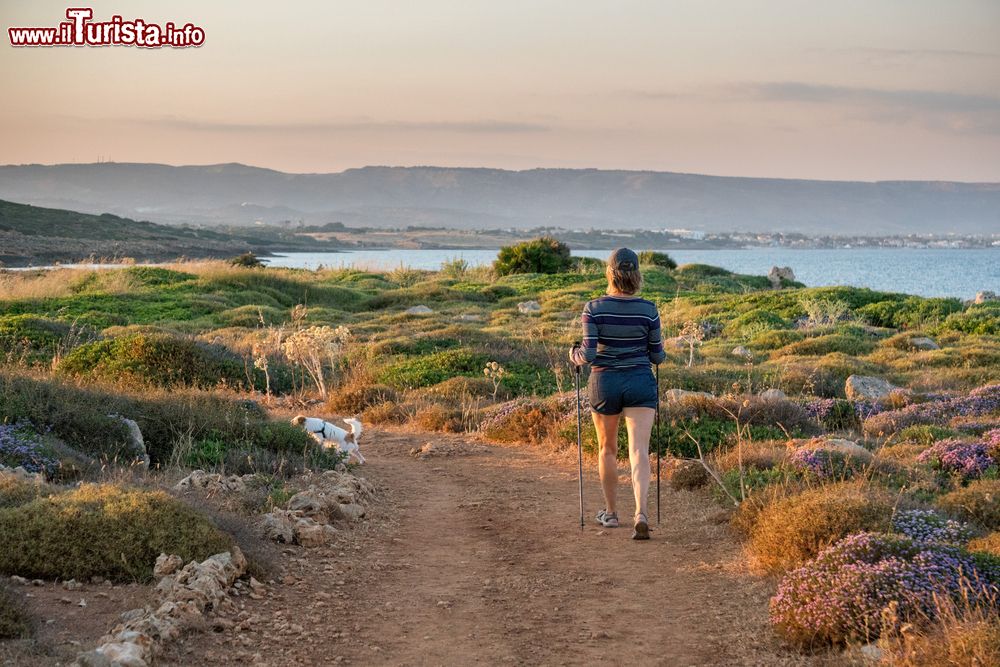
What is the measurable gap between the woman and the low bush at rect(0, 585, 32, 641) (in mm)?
4320

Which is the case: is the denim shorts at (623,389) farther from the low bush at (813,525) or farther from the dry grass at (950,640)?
the dry grass at (950,640)

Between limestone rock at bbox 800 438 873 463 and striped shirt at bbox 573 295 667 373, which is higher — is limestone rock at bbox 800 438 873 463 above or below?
below

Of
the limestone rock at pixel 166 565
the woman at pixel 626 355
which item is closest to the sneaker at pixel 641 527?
the woman at pixel 626 355

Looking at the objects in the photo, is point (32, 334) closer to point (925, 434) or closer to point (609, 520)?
point (609, 520)

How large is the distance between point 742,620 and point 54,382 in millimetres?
8348

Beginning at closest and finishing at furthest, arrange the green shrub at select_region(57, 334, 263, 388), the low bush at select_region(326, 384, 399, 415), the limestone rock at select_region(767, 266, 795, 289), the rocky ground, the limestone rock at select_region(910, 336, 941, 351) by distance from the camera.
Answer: the rocky ground → the green shrub at select_region(57, 334, 263, 388) → the low bush at select_region(326, 384, 399, 415) → the limestone rock at select_region(910, 336, 941, 351) → the limestone rock at select_region(767, 266, 795, 289)

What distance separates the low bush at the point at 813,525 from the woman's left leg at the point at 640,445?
107 cm

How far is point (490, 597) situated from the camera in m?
6.61

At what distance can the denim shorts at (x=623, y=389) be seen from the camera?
788cm

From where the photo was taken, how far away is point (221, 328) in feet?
81.7

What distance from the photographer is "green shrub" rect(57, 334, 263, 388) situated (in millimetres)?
14773

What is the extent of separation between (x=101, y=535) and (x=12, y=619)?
3.74 feet

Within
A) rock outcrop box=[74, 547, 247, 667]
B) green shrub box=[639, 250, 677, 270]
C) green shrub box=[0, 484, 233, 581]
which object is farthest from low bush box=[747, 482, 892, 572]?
green shrub box=[639, 250, 677, 270]

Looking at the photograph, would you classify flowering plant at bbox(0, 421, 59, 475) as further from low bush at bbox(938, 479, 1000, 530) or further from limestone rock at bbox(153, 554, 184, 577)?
low bush at bbox(938, 479, 1000, 530)
